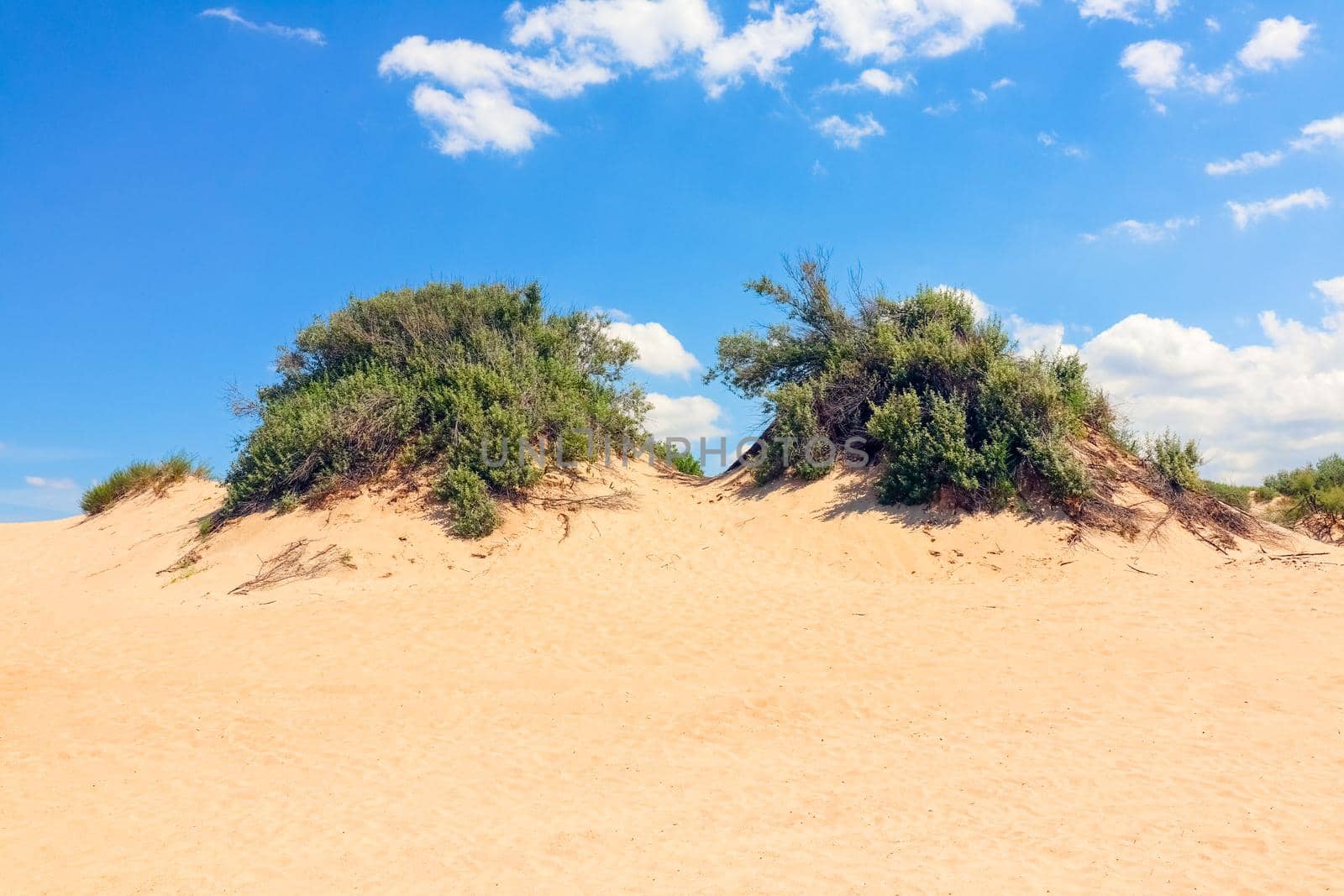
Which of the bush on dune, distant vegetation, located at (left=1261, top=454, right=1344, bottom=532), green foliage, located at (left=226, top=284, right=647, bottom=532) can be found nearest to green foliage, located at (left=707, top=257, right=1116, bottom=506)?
the bush on dune

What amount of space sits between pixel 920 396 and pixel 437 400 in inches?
333

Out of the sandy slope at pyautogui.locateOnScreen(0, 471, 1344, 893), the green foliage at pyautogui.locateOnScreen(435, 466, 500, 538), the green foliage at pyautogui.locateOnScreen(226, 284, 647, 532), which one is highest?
the green foliage at pyautogui.locateOnScreen(226, 284, 647, 532)

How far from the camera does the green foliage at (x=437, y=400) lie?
1506 cm

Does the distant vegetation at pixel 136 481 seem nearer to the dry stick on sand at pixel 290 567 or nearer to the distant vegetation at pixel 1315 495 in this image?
the dry stick on sand at pixel 290 567

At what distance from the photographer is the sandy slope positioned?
237 inches

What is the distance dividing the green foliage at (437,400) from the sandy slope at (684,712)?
1.06m

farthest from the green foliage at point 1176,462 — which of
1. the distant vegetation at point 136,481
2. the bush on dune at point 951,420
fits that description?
the distant vegetation at point 136,481

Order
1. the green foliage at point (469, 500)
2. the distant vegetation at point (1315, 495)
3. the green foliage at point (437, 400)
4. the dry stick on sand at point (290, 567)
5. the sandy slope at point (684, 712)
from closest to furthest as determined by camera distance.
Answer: the sandy slope at point (684, 712), the dry stick on sand at point (290, 567), the green foliage at point (469, 500), the green foliage at point (437, 400), the distant vegetation at point (1315, 495)

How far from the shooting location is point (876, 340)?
1602 centimetres

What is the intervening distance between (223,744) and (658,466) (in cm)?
1188

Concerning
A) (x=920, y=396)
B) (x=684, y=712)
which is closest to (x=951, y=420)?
(x=920, y=396)

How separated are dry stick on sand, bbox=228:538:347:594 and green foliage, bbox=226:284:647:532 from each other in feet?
5.72

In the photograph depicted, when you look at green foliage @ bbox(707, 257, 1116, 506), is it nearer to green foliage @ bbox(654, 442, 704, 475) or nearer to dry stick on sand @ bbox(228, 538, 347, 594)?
green foliage @ bbox(654, 442, 704, 475)

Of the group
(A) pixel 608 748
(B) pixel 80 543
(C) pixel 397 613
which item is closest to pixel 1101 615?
(A) pixel 608 748
